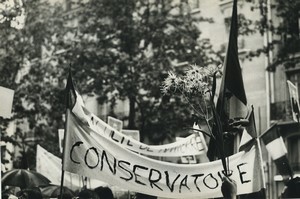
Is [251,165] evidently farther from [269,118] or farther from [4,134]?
[269,118]

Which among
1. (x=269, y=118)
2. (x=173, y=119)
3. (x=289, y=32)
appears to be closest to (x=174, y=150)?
(x=289, y=32)

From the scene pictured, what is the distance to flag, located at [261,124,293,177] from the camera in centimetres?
1292

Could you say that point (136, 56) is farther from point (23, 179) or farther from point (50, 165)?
point (23, 179)

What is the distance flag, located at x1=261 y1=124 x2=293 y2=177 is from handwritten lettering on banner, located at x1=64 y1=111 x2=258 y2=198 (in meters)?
4.96

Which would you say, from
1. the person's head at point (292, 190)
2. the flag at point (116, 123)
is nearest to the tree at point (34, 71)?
the flag at point (116, 123)

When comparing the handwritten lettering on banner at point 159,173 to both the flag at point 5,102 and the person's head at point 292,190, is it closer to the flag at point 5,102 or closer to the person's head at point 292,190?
the person's head at point 292,190

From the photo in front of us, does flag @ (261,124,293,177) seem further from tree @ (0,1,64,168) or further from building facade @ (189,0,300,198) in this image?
building facade @ (189,0,300,198)

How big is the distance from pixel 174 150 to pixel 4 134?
14.6 meters

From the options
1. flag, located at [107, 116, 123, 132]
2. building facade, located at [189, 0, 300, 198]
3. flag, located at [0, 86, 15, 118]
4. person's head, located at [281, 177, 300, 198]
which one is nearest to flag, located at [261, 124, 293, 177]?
flag, located at [107, 116, 123, 132]

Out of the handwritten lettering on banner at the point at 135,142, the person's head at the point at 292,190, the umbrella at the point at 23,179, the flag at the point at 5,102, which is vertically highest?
the handwritten lettering on banner at the point at 135,142

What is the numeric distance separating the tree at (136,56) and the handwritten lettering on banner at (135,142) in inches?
458

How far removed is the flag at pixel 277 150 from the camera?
12916 mm

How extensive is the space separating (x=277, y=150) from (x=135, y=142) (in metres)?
4.03

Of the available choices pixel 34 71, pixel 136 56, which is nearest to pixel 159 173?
pixel 136 56
